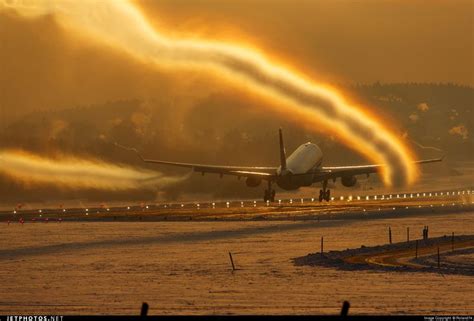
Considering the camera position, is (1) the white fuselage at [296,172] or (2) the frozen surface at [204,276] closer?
(2) the frozen surface at [204,276]

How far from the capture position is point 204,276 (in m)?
89.2

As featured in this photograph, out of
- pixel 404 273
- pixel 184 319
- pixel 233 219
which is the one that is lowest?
pixel 184 319

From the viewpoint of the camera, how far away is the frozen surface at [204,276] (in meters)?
70.2

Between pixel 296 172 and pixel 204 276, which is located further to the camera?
pixel 296 172

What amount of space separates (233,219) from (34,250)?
179 feet

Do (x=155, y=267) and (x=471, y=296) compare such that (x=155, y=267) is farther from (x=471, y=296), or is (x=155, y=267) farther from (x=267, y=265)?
(x=471, y=296)

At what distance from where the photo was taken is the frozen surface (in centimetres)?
7019

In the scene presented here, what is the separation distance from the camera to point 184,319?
4503 cm

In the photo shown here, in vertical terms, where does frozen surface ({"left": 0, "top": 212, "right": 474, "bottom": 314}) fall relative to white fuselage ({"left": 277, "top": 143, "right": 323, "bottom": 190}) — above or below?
below

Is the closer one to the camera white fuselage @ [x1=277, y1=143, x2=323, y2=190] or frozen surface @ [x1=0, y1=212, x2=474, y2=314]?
frozen surface @ [x1=0, y1=212, x2=474, y2=314]

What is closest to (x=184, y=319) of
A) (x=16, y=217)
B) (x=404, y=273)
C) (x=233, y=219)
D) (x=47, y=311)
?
(x=47, y=311)

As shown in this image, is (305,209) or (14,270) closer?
(14,270)

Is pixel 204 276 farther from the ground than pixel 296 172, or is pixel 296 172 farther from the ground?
pixel 296 172

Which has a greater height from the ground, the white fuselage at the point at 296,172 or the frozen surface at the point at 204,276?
the white fuselage at the point at 296,172
